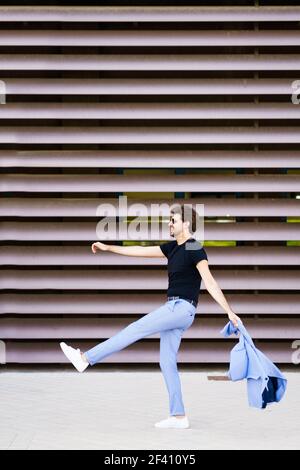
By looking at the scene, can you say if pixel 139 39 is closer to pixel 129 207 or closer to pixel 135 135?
pixel 135 135

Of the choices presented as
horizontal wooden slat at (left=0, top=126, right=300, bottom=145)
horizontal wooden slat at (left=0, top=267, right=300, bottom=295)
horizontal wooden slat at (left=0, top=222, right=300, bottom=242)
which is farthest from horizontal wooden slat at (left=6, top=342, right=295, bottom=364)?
horizontal wooden slat at (left=0, top=126, right=300, bottom=145)

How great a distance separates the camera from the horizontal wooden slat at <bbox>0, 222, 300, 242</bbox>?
999 centimetres

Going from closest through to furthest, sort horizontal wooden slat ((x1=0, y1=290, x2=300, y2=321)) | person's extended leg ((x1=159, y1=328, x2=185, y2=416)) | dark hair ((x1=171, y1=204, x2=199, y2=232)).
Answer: person's extended leg ((x1=159, y1=328, x2=185, y2=416)) < dark hair ((x1=171, y1=204, x2=199, y2=232)) < horizontal wooden slat ((x1=0, y1=290, x2=300, y2=321))

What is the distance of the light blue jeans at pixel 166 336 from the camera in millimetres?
6934

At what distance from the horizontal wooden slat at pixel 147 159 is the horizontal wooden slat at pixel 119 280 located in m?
1.17

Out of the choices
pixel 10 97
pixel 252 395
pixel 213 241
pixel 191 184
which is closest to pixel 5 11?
pixel 10 97

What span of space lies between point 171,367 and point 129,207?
3284 mm

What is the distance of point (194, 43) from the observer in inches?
392

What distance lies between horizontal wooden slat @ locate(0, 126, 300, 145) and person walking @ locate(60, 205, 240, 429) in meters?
2.90

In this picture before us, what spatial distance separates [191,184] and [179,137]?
0.53 metres

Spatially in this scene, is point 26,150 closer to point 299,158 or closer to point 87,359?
point 299,158

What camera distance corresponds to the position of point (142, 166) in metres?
9.95

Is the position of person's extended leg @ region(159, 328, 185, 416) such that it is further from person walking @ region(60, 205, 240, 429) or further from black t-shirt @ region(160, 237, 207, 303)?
black t-shirt @ region(160, 237, 207, 303)

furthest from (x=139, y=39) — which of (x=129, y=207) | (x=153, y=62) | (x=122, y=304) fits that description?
(x=122, y=304)
